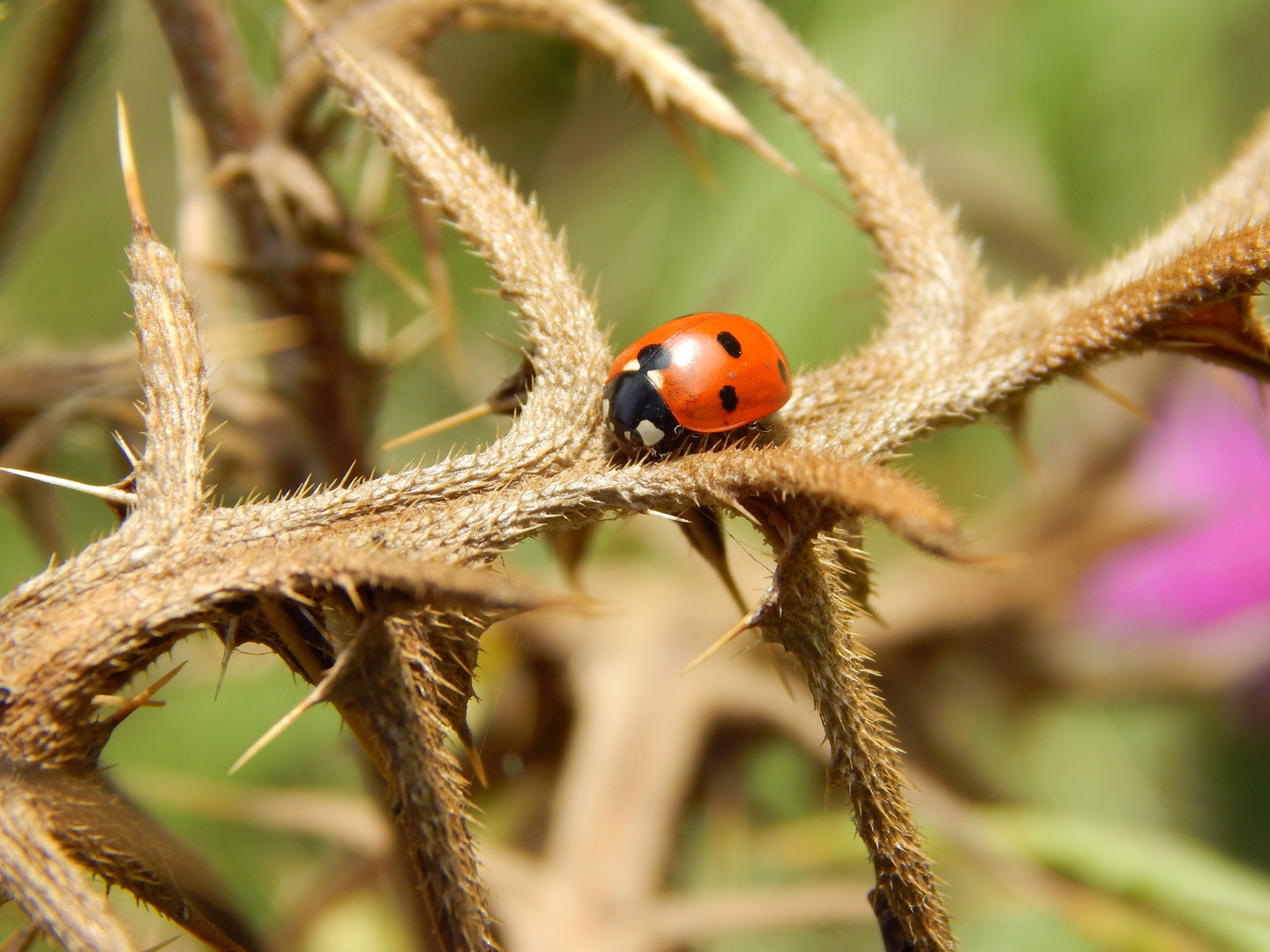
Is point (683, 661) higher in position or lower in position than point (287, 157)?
lower

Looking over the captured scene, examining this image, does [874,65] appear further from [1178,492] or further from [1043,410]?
[1178,492]

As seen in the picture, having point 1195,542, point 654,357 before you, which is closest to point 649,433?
point 654,357

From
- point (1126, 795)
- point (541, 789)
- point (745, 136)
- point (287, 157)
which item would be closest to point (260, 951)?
point (541, 789)

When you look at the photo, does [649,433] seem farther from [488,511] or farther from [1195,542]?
[1195,542]

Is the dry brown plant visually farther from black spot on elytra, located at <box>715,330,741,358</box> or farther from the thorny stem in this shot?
the thorny stem

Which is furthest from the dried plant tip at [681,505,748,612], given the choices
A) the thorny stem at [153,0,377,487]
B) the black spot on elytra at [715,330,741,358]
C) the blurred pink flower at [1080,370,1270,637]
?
the blurred pink flower at [1080,370,1270,637]

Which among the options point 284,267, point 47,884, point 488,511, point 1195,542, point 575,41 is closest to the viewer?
point 47,884
